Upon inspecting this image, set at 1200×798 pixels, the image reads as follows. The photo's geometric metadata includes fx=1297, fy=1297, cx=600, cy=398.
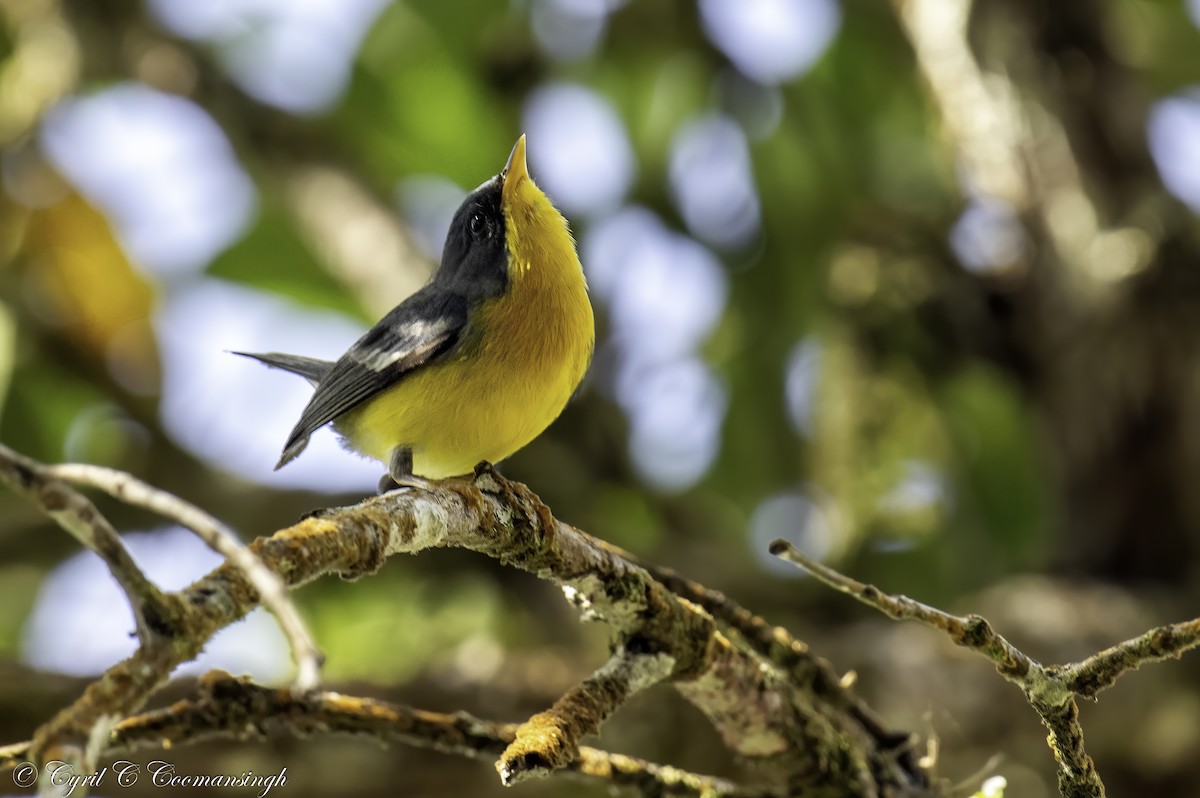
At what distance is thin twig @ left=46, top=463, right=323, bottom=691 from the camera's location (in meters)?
1.30

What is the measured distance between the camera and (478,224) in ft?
15.2

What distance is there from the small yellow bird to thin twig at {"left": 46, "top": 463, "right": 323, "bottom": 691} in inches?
84.4

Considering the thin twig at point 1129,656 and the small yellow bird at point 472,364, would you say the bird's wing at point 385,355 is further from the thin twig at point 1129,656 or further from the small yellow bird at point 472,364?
the thin twig at point 1129,656

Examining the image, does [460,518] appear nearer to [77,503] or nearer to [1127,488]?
[77,503]

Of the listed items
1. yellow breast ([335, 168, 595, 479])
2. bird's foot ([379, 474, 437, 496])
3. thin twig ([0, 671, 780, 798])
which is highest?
yellow breast ([335, 168, 595, 479])

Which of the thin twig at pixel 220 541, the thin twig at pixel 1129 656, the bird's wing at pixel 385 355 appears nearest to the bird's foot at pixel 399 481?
the bird's wing at pixel 385 355

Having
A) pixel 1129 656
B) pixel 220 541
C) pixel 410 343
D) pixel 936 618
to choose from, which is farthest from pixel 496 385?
pixel 220 541

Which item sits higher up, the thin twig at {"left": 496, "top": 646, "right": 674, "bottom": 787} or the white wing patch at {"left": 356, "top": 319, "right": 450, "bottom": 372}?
the white wing patch at {"left": 356, "top": 319, "right": 450, "bottom": 372}

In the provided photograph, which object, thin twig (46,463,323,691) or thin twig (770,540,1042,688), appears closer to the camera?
thin twig (46,463,323,691)

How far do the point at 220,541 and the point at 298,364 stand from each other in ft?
12.3

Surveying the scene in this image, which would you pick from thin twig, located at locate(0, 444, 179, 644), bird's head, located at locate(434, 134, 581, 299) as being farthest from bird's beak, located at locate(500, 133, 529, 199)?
thin twig, located at locate(0, 444, 179, 644)

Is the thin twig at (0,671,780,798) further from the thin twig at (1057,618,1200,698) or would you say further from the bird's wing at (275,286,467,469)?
the bird's wing at (275,286,467,469)

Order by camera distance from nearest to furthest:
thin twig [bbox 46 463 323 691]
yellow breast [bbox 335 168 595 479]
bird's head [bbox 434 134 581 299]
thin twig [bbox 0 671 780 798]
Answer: thin twig [bbox 46 463 323 691], thin twig [bbox 0 671 780 798], yellow breast [bbox 335 168 595 479], bird's head [bbox 434 134 581 299]

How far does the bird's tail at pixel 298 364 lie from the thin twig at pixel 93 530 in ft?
11.2
